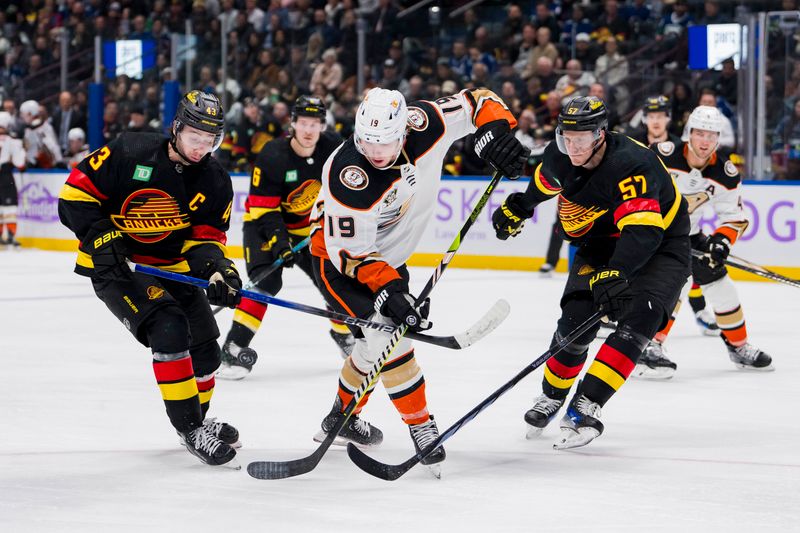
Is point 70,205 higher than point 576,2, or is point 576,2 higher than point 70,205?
point 576,2

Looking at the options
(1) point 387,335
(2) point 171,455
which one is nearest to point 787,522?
(1) point 387,335

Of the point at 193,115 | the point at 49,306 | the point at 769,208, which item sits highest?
the point at 193,115

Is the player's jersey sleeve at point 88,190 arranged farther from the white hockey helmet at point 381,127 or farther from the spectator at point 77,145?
the spectator at point 77,145

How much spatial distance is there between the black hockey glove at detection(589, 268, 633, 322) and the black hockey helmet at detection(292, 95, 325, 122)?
2.23 metres

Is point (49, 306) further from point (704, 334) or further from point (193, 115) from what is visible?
point (193, 115)

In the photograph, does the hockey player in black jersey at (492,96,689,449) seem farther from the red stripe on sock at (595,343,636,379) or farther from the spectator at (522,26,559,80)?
the spectator at (522,26,559,80)

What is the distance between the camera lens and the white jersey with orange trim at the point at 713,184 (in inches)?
228

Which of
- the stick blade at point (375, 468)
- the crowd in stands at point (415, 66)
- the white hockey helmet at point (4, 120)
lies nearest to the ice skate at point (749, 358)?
the stick blade at point (375, 468)

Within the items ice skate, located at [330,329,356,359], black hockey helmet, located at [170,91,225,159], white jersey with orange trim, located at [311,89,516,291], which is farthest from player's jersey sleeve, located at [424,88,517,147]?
ice skate, located at [330,329,356,359]

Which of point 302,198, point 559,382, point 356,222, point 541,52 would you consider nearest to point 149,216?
point 356,222

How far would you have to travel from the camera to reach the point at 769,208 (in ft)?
30.1

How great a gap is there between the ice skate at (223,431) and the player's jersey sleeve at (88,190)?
0.71 meters

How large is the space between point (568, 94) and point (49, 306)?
195 inches

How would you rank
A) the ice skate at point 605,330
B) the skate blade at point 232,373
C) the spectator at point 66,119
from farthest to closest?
the spectator at point 66,119 < the ice skate at point 605,330 < the skate blade at point 232,373
